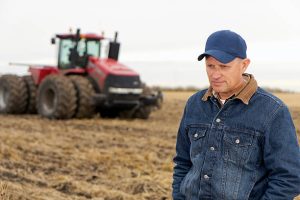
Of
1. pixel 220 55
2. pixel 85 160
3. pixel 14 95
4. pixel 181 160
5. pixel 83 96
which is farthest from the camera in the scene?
pixel 14 95

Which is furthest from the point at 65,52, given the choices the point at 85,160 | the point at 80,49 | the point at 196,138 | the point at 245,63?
the point at 245,63

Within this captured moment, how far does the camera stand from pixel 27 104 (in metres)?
17.6

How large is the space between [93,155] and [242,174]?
266 inches

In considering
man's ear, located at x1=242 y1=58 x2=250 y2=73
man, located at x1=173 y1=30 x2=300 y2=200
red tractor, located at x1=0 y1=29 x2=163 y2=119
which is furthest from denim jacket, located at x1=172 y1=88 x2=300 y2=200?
red tractor, located at x1=0 y1=29 x2=163 y2=119

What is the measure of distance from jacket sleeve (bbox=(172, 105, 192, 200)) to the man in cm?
17

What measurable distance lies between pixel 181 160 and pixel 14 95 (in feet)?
48.2

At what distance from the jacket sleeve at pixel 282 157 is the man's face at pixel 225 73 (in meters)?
0.24

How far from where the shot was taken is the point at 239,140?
9.29ft

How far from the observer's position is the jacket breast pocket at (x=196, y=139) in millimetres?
2941

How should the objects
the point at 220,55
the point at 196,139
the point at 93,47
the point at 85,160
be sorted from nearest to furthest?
the point at 220,55 < the point at 196,139 < the point at 85,160 < the point at 93,47

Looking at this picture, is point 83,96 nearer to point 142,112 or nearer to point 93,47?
point 93,47

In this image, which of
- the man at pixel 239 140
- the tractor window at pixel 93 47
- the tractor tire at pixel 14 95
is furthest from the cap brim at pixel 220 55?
the tractor tire at pixel 14 95

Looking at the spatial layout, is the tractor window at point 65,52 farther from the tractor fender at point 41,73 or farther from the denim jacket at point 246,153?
the denim jacket at point 246,153

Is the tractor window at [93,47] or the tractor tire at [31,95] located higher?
the tractor window at [93,47]
